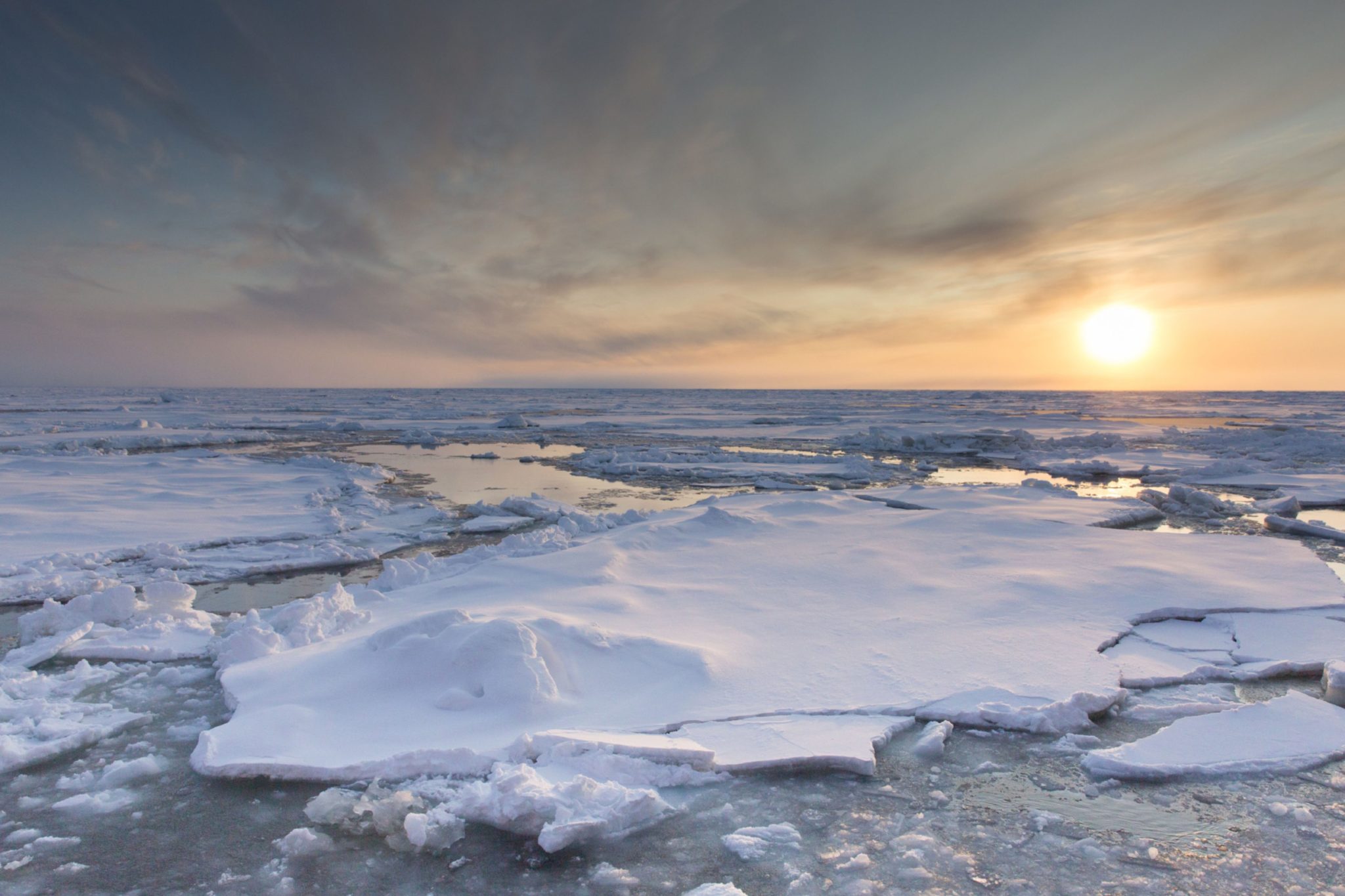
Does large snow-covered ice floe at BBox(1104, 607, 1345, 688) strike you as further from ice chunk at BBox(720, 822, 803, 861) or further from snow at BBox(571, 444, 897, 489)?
snow at BBox(571, 444, 897, 489)

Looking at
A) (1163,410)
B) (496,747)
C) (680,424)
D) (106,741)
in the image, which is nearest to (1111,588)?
(496,747)

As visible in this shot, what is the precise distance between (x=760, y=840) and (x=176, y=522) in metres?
8.28

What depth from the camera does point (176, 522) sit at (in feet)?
26.4

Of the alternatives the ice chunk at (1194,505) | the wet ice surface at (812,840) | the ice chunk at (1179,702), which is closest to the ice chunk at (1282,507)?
the ice chunk at (1194,505)

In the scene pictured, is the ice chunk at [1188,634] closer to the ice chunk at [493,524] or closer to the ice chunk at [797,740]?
the ice chunk at [797,740]

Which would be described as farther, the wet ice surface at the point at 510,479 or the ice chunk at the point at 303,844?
the wet ice surface at the point at 510,479

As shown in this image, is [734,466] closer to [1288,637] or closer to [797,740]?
[1288,637]

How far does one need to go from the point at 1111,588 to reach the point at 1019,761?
2.68 meters

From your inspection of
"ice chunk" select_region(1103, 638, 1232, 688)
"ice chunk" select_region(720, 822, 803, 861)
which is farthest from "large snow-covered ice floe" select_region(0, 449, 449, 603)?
"ice chunk" select_region(1103, 638, 1232, 688)

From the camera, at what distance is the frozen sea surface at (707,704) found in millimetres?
2445

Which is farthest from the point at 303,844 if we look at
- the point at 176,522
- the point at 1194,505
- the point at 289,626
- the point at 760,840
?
the point at 1194,505

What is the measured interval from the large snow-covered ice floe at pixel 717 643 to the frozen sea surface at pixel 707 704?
0.03 metres

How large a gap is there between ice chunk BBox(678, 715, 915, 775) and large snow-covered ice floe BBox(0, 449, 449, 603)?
5205mm

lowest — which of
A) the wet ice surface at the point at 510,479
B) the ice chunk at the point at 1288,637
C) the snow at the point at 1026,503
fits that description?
the wet ice surface at the point at 510,479
